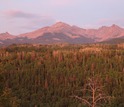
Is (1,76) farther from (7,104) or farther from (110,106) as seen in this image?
(110,106)

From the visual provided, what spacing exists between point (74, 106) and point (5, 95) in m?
160

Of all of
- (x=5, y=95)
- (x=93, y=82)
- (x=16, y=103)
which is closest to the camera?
(x=93, y=82)

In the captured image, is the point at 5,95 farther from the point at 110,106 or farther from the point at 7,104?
the point at 110,106

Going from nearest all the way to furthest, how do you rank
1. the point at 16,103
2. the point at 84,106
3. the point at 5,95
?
the point at 5,95 → the point at 16,103 → the point at 84,106

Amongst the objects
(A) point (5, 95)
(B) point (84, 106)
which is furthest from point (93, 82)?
(B) point (84, 106)

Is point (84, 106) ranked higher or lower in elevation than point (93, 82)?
lower

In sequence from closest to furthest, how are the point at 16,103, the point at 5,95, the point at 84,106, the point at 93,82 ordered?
1. the point at 93,82
2. the point at 5,95
3. the point at 16,103
4. the point at 84,106

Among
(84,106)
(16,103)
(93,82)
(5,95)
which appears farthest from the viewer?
(84,106)

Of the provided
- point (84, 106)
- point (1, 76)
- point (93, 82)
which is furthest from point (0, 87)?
point (84, 106)

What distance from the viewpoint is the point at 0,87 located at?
144 feet

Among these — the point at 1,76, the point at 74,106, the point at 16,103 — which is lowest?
the point at 74,106

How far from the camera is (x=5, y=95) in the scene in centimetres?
4166

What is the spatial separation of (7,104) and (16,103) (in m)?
1.52

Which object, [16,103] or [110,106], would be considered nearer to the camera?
[16,103]
